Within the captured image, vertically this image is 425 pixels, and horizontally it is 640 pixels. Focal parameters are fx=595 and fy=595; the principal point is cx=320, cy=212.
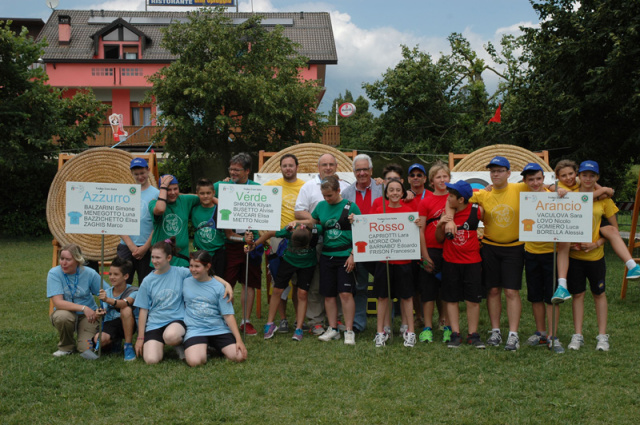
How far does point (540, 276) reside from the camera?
6188 mm

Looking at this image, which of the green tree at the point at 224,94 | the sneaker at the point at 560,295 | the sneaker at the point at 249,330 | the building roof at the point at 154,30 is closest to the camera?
the sneaker at the point at 560,295

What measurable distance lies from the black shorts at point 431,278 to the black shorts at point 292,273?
125 centimetres

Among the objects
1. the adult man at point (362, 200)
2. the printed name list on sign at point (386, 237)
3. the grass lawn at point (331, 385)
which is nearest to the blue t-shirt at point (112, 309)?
the grass lawn at point (331, 385)

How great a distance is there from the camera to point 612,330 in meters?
6.89

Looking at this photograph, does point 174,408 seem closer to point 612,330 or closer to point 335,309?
point 335,309

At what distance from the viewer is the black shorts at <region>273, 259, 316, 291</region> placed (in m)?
6.71

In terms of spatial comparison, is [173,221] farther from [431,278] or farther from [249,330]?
[431,278]

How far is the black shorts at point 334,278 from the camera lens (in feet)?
21.1

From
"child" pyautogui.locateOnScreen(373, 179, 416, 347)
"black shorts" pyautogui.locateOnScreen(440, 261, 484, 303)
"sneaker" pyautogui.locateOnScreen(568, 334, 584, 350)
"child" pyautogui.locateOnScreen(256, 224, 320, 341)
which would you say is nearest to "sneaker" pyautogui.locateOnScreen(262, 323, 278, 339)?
"child" pyautogui.locateOnScreen(256, 224, 320, 341)

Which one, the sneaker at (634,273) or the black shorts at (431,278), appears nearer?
the sneaker at (634,273)

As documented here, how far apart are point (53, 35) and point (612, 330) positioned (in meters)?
38.4

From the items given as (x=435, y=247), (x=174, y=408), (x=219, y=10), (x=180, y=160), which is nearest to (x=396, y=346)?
(x=435, y=247)

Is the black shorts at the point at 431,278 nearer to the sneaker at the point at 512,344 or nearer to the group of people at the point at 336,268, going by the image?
the group of people at the point at 336,268

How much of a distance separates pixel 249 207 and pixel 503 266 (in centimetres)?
271
